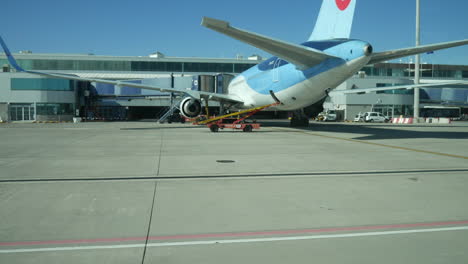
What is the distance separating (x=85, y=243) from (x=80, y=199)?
2.42 metres

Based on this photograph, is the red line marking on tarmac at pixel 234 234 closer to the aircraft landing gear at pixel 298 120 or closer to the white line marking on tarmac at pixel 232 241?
the white line marking on tarmac at pixel 232 241

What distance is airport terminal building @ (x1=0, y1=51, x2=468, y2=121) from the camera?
1948 inches

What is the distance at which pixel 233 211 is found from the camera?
6.05 metres

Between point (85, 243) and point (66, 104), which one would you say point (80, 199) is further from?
point (66, 104)

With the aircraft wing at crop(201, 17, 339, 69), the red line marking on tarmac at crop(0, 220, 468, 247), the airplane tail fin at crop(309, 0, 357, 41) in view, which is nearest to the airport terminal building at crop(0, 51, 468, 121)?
the airplane tail fin at crop(309, 0, 357, 41)

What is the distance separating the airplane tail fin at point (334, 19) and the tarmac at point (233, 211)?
12556 mm

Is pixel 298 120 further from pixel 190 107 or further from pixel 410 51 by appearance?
pixel 410 51

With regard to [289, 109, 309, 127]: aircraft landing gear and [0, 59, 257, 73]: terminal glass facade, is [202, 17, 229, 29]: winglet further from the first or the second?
[0, 59, 257, 73]: terminal glass facade

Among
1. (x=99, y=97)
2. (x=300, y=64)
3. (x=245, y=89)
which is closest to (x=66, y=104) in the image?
(x=99, y=97)

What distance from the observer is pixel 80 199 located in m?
6.82

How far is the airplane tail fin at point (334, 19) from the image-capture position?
849 inches

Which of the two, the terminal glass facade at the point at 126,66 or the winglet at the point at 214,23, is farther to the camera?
the terminal glass facade at the point at 126,66

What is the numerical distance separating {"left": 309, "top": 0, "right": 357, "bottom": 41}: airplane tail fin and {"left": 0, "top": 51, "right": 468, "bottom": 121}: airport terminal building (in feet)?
59.2

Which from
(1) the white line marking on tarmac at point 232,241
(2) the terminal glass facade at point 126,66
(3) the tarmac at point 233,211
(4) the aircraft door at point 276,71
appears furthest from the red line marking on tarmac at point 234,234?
(2) the terminal glass facade at point 126,66
